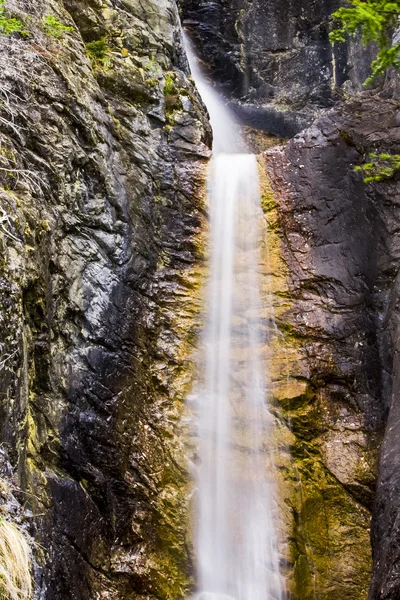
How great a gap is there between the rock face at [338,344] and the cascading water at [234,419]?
31 cm

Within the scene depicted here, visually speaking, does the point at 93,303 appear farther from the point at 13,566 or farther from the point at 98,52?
the point at 98,52

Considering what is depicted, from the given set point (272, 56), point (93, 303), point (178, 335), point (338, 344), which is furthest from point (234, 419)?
point (272, 56)

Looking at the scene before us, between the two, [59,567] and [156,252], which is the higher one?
[156,252]

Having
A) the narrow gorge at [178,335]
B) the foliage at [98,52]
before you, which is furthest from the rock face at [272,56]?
the foliage at [98,52]

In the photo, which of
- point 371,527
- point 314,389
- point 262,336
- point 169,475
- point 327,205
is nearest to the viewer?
point 371,527

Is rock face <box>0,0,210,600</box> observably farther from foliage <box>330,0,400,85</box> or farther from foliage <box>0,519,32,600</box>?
foliage <box>330,0,400,85</box>

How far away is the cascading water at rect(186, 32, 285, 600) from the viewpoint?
5719 mm

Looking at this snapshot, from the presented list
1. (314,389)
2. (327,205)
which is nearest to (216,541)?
(314,389)

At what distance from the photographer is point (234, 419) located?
6637 millimetres

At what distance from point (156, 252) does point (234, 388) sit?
7.75 feet

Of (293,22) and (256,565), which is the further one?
(293,22)

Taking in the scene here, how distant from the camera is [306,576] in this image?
572 centimetres

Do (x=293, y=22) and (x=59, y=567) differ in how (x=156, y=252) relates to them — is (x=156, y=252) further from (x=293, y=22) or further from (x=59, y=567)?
(x=293, y=22)

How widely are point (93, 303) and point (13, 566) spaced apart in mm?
3604
